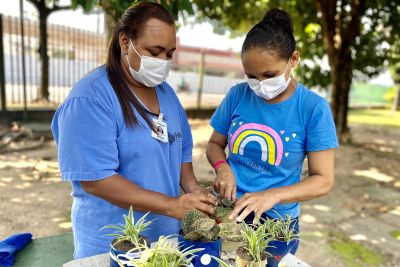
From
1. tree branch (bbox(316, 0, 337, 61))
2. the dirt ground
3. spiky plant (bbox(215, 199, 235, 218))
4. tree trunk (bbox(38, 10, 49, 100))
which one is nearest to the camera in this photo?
spiky plant (bbox(215, 199, 235, 218))

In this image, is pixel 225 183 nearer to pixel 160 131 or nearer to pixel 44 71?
pixel 160 131

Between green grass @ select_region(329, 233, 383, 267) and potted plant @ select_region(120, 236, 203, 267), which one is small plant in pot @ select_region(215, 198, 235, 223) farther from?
green grass @ select_region(329, 233, 383, 267)

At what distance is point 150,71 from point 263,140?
1.96ft

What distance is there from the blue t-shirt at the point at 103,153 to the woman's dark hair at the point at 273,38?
1.56 ft

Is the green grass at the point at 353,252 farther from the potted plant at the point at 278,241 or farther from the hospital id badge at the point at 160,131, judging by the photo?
the hospital id badge at the point at 160,131

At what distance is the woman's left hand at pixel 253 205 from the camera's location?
4.59 feet

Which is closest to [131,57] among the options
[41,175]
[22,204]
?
[22,204]

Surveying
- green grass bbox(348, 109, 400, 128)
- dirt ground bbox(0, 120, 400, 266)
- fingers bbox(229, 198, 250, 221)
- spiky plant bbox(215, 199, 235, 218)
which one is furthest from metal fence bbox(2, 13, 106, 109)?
green grass bbox(348, 109, 400, 128)

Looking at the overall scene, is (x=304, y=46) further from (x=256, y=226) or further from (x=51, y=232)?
(x=256, y=226)

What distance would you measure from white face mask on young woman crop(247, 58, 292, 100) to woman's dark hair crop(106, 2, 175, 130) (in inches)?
18.5

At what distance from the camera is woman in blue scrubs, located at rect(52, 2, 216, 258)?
1.36m

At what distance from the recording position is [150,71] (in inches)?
63.2

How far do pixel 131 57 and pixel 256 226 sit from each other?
0.85 meters

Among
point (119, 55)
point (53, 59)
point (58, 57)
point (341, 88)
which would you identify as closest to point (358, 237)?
point (119, 55)
